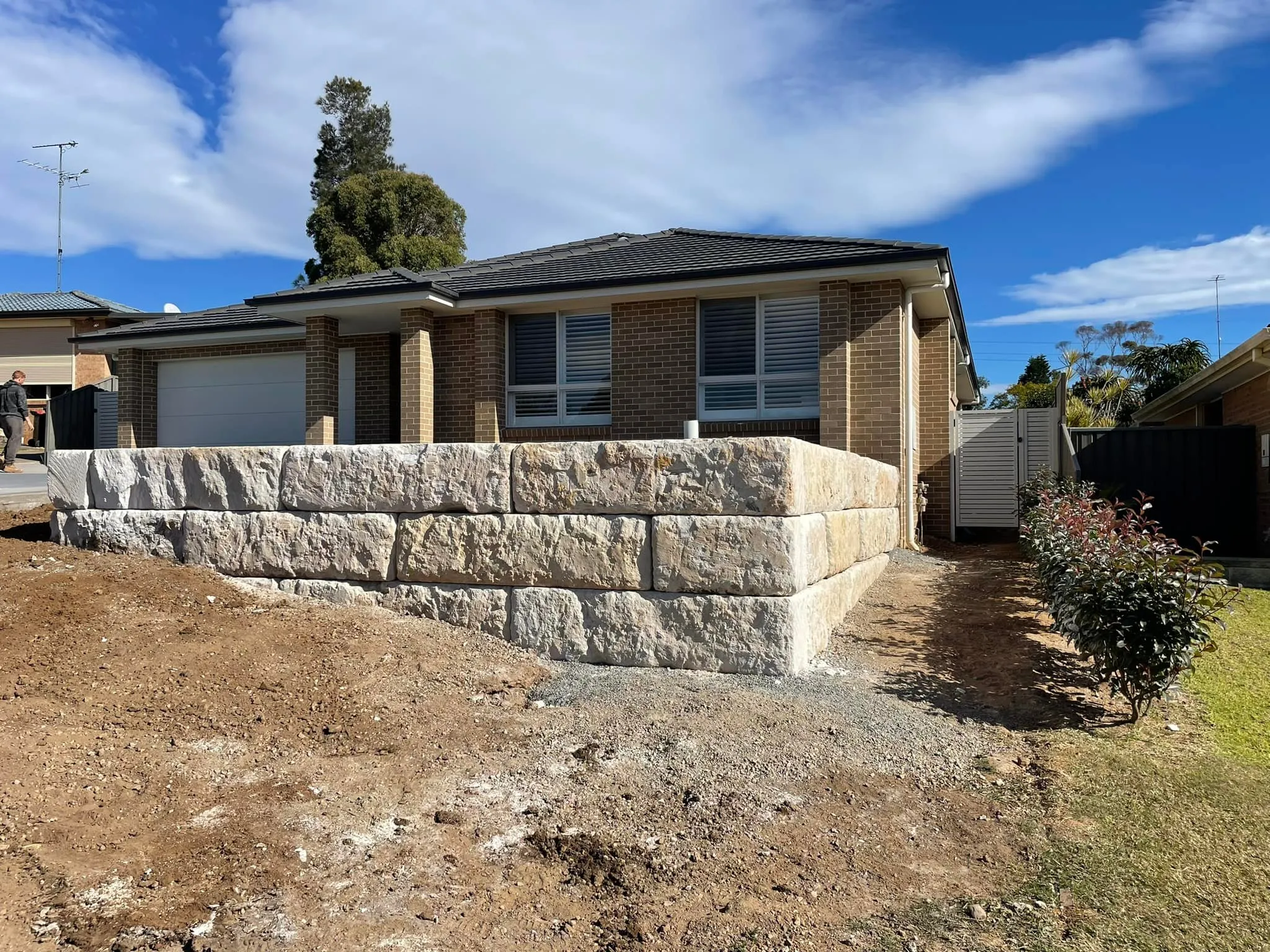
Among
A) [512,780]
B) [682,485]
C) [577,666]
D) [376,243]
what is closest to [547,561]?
[577,666]

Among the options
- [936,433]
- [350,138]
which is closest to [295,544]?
[936,433]

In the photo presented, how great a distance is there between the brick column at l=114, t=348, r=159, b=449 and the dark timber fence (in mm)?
15091

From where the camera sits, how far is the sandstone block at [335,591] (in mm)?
5801

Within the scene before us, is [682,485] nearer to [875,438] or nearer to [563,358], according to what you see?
[875,438]

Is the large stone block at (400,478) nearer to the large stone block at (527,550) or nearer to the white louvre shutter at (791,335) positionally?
the large stone block at (527,550)

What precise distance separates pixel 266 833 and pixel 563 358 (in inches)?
347

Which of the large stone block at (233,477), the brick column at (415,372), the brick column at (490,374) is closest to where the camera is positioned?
the large stone block at (233,477)

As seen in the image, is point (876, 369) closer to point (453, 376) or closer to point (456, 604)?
point (453, 376)

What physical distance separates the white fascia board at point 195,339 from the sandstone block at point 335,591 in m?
8.08

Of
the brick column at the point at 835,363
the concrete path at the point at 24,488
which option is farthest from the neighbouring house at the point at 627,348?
the concrete path at the point at 24,488

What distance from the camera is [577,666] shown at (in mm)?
5137

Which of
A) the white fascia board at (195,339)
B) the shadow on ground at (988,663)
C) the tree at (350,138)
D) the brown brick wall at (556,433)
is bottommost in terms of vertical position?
the shadow on ground at (988,663)

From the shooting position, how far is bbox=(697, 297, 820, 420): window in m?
10.3

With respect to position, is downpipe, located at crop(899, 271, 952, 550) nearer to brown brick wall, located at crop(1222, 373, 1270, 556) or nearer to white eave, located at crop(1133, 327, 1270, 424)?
white eave, located at crop(1133, 327, 1270, 424)
